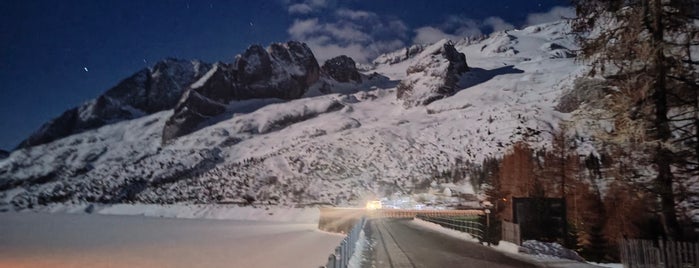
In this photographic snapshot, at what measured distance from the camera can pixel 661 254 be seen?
11.4 meters

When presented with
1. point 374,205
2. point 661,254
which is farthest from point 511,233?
point 374,205

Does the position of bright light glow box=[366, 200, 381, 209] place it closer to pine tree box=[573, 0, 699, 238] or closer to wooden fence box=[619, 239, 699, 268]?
wooden fence box=[619, 239, 699, 268]

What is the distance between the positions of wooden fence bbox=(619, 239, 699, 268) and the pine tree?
311mm

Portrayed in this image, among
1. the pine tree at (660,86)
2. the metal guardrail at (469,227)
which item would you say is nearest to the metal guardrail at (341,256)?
the pine tree at (660,86)

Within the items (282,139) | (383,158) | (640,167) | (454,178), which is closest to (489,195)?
(640,167)

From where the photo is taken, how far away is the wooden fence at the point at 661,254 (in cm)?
1072

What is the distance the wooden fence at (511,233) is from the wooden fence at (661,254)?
967 centimetres

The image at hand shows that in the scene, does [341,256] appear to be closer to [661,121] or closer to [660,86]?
[661,121]

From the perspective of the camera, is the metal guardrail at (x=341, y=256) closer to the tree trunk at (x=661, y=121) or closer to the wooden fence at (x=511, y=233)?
the tree trunk at (x=661, y=121)

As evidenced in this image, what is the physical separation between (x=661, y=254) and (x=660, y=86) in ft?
12.2

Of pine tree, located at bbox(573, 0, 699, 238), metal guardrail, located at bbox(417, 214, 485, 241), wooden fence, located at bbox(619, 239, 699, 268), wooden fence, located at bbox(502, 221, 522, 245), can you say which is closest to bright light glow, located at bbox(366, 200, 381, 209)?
metal guardrail, located at bbox(417, 214, 485, 241)

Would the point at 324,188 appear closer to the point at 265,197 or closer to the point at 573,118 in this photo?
the point at 265,197

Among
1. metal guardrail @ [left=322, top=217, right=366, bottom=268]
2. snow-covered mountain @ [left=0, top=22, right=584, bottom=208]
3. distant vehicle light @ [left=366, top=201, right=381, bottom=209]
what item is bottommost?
metal guardrail @ [left=322, top=217, right=366, bottom=268]

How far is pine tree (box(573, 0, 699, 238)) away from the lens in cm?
1055
